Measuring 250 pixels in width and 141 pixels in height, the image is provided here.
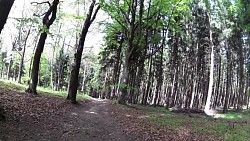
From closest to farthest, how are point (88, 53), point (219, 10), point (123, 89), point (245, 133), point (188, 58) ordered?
point (245, 133) < point (123, 89) < point (219, 10) < point (188, 58) < point (88, 53)

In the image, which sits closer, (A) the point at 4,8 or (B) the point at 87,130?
(A) the point at 4,8

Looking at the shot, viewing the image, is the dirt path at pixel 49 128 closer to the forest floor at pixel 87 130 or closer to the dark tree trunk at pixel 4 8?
the forest floor at pixel 87 130

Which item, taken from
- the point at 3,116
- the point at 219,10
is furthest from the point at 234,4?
the point at 3,116

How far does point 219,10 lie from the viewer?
25.8m

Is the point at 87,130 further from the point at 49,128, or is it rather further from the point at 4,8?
the point at 4,8

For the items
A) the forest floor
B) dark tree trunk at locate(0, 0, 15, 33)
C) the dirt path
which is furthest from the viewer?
the forest floor

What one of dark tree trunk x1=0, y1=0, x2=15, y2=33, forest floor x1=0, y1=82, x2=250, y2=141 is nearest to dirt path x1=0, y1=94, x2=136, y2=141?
forest floor x1=0, y1=82, x2=250, y2=141

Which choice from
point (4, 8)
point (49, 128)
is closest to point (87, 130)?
point (49, 128)

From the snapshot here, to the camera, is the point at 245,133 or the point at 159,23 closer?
the point at 245,133

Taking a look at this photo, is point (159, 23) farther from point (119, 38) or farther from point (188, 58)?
point (188, 58)

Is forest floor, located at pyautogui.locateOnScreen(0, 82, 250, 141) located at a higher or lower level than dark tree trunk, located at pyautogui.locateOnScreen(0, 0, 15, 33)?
lower

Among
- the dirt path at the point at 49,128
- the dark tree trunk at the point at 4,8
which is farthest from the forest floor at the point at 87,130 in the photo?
the dark tree trunk at the point at 4,8

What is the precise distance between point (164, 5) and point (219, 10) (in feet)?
25.6

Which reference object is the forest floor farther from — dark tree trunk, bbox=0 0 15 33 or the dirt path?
dark tree trunk, bbox=0 0 15 33
